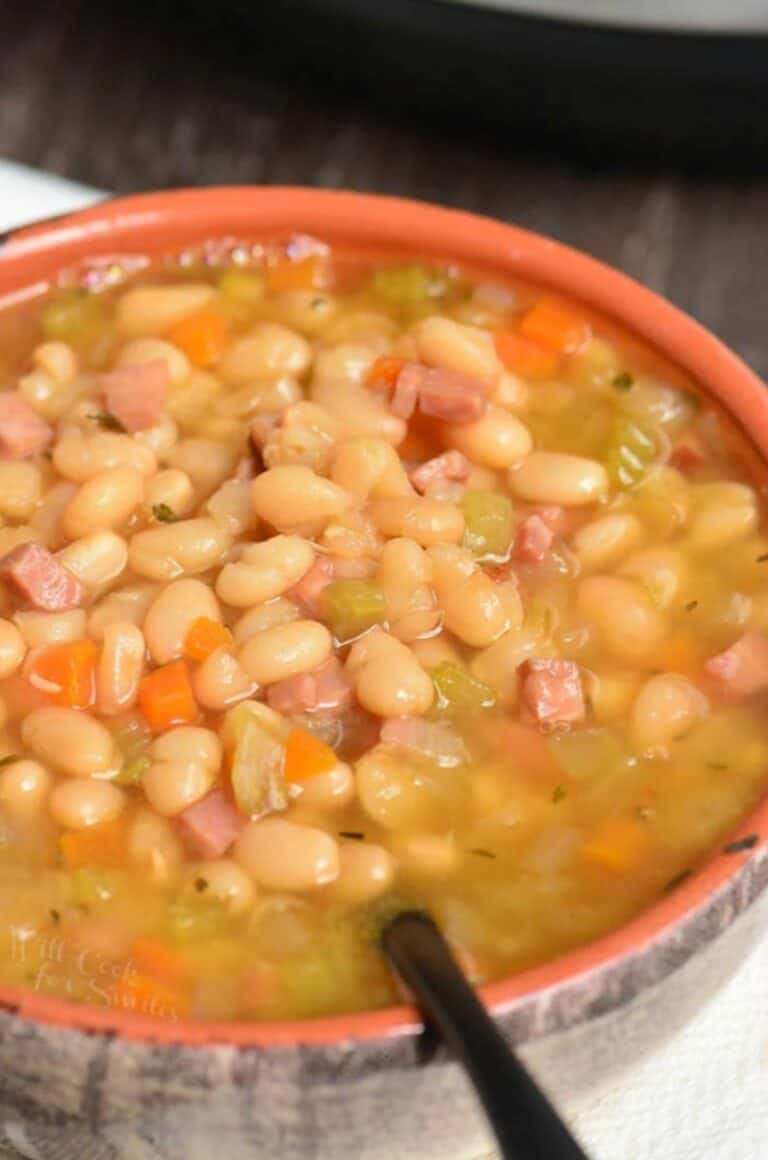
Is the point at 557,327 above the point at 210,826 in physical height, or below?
above

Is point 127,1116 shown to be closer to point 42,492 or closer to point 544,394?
point 42,492

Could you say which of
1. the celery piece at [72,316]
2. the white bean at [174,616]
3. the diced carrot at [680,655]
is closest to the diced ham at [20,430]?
the celery piece at [72,316]

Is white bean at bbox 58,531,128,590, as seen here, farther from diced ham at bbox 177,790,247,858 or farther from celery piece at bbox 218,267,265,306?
celery piece at bbox 218,267,265,306

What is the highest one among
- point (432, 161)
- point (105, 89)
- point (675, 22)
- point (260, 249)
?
point (675, 22)

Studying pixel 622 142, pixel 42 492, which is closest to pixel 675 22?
pixel 622 142

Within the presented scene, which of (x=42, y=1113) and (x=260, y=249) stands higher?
(x=260, y=249)

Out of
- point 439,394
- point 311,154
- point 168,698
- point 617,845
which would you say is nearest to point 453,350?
point 439,394

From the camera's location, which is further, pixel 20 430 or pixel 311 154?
pixel 311 154

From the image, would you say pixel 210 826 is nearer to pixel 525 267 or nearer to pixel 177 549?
pixel 177 549
